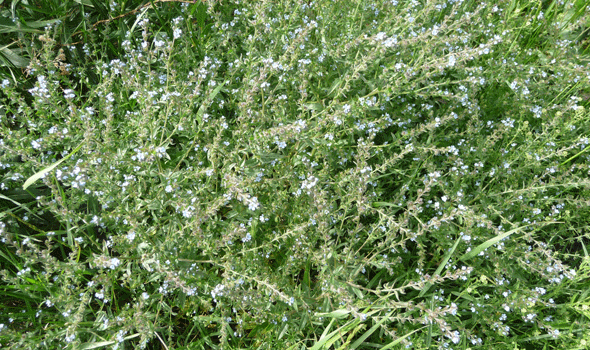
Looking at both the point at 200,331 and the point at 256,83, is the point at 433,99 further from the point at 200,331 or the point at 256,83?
the point at 200,331

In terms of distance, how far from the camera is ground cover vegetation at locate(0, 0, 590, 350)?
2955mm

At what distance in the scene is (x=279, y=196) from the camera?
3412 mm

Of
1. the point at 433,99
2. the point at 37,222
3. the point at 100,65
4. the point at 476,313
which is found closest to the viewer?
the point at 476,313

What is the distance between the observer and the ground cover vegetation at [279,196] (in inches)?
116

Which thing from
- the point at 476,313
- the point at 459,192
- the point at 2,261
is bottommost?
the point at 476,313

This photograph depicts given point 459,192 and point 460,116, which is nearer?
point 459,192

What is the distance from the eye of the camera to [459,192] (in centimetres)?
359

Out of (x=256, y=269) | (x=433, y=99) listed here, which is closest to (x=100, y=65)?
(x=256, y=269)

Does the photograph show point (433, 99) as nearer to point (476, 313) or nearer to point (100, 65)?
point (476, 313)

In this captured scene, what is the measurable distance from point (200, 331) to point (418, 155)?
7.64 feet

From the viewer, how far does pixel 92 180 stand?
2922 mm

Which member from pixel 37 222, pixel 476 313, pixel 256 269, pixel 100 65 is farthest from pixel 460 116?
pixel 37 222

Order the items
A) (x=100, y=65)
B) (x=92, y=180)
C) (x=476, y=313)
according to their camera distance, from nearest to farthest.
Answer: (x=92, y=180) → (x=476, y=313) → (x=100, y=65)

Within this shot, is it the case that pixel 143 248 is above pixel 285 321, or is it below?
above
